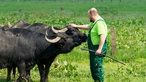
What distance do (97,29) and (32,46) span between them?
1.96 m

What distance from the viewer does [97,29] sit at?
11.1 metres

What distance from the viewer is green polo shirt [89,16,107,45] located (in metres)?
11.0

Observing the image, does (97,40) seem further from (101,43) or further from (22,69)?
(22,69)

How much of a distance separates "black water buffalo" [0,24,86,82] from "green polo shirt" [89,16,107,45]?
3.78ft

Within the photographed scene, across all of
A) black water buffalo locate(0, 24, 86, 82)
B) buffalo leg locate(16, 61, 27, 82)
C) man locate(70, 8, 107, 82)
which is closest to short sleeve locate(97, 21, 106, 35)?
man locate(70, 8, 107, 82)

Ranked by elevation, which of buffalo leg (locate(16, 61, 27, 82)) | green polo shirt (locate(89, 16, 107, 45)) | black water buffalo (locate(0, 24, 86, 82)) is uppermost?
green polo shirt (locate(89, 16, 107, 45))

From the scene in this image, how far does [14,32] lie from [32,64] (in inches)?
39.2

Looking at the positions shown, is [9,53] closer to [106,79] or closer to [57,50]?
[57,50]

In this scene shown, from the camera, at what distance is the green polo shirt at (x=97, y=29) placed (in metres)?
11.0

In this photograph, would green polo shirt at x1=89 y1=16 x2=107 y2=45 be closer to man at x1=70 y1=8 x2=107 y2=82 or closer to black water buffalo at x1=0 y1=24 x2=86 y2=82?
man at x1=70 y1=8 x2=107 y2=82

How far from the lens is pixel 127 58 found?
1683cm

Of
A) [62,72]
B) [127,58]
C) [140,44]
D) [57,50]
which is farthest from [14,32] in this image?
[140,44]

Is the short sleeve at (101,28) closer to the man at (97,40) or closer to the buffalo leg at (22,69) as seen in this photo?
the man at (97,40)

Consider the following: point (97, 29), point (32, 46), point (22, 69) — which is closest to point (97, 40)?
point (97, 29)
